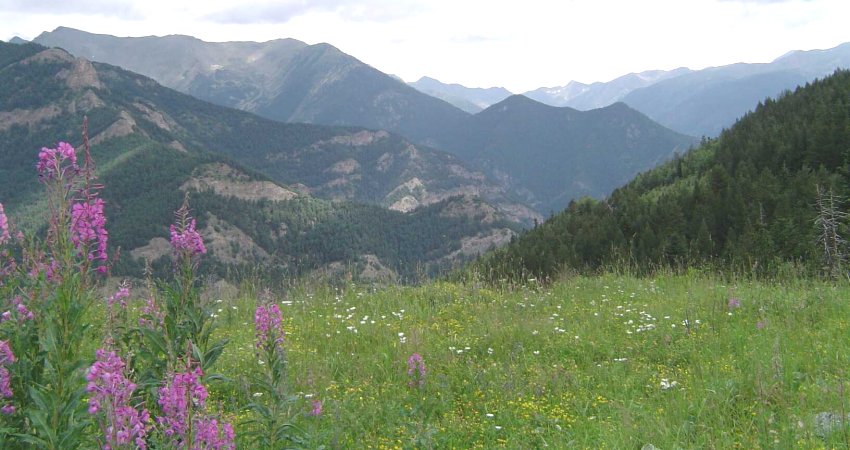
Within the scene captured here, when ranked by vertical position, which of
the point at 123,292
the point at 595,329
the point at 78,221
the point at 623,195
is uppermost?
the point at 78,221

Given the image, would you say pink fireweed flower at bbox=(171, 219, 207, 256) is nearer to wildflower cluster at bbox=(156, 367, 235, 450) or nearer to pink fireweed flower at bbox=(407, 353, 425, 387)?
wildflower cluster at bbox=(156, 367, 235, 450)

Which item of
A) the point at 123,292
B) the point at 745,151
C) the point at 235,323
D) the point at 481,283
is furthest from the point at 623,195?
the point at 123,292

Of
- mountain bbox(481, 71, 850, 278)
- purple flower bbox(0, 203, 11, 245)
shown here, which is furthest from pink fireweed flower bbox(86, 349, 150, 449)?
mountain bbox(481, 71, 850, 278)

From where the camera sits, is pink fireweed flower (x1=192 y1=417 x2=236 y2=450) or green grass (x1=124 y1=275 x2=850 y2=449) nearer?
pink fireweed flower (x1=192 y1=417 x2=236 y2=450)

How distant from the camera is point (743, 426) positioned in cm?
586

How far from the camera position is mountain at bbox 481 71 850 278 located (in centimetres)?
2194

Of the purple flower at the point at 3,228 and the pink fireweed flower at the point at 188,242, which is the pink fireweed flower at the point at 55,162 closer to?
the purple flower at the point at 3,228

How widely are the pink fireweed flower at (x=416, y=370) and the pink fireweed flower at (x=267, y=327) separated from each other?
3.27 meters

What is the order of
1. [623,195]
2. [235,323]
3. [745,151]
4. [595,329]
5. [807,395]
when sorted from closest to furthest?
[807,395] → [595,329] → [235,323] → [745,151] → [623,195]

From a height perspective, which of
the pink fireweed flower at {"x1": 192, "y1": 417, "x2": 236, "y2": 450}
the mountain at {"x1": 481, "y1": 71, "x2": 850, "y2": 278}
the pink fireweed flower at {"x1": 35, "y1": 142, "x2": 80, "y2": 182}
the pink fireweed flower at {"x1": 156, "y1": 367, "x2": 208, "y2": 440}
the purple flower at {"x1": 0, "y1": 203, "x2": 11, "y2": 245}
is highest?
the pink fireweed flower at {"x1": 35, "y1": 142, "x2": 80, "y2": 182}

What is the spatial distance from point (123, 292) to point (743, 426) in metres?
6.58

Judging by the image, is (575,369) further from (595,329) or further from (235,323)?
(235,323)

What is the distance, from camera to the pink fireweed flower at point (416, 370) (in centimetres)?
786

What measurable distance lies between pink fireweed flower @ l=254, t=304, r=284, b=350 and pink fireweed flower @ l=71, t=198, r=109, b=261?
139 centimetres
